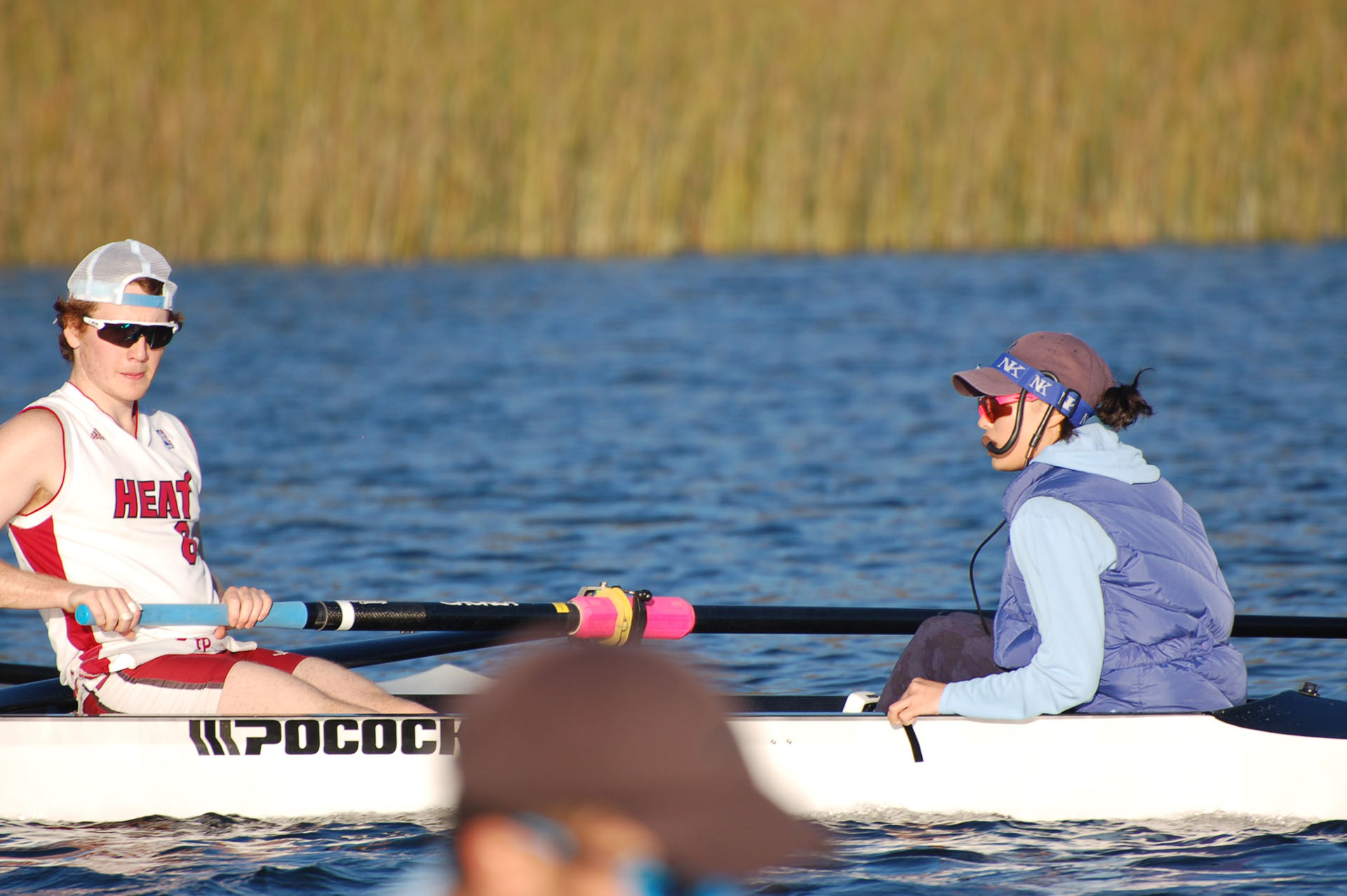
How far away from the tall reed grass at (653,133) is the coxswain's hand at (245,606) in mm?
12748

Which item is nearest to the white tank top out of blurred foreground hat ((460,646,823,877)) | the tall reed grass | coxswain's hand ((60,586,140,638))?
coxswain's hand ((60,586,140,638))

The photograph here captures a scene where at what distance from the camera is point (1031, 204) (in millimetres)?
16828

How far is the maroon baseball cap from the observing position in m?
3.79

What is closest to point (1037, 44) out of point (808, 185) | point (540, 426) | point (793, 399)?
point (808, 185)

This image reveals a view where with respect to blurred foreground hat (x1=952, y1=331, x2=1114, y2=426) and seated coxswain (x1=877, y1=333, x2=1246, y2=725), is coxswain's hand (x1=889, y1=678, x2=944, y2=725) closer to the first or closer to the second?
seated coxswain (x1=877, y1=333, x2=1246, y2=725)

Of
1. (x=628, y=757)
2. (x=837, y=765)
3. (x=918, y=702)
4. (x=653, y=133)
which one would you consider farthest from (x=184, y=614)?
(x=653, y=133)

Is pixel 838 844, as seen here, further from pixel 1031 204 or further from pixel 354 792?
pixel 1031 204

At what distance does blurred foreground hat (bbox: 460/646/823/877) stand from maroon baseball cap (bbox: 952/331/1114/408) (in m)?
2.77

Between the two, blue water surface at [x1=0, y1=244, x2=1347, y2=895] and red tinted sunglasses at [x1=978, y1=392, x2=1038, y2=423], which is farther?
blue water surface at [x1=0, y1=244, x2=1347, y2=895]

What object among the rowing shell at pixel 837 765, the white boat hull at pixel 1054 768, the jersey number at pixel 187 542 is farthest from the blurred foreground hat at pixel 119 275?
the white boat hull at pixel 1054 768

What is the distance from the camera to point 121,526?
4074 millimetres

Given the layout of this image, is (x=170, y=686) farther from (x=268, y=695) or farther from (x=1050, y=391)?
(x=1050, y=391)

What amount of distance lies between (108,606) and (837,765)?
1.87 m

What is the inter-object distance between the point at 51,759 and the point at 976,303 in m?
12.0
